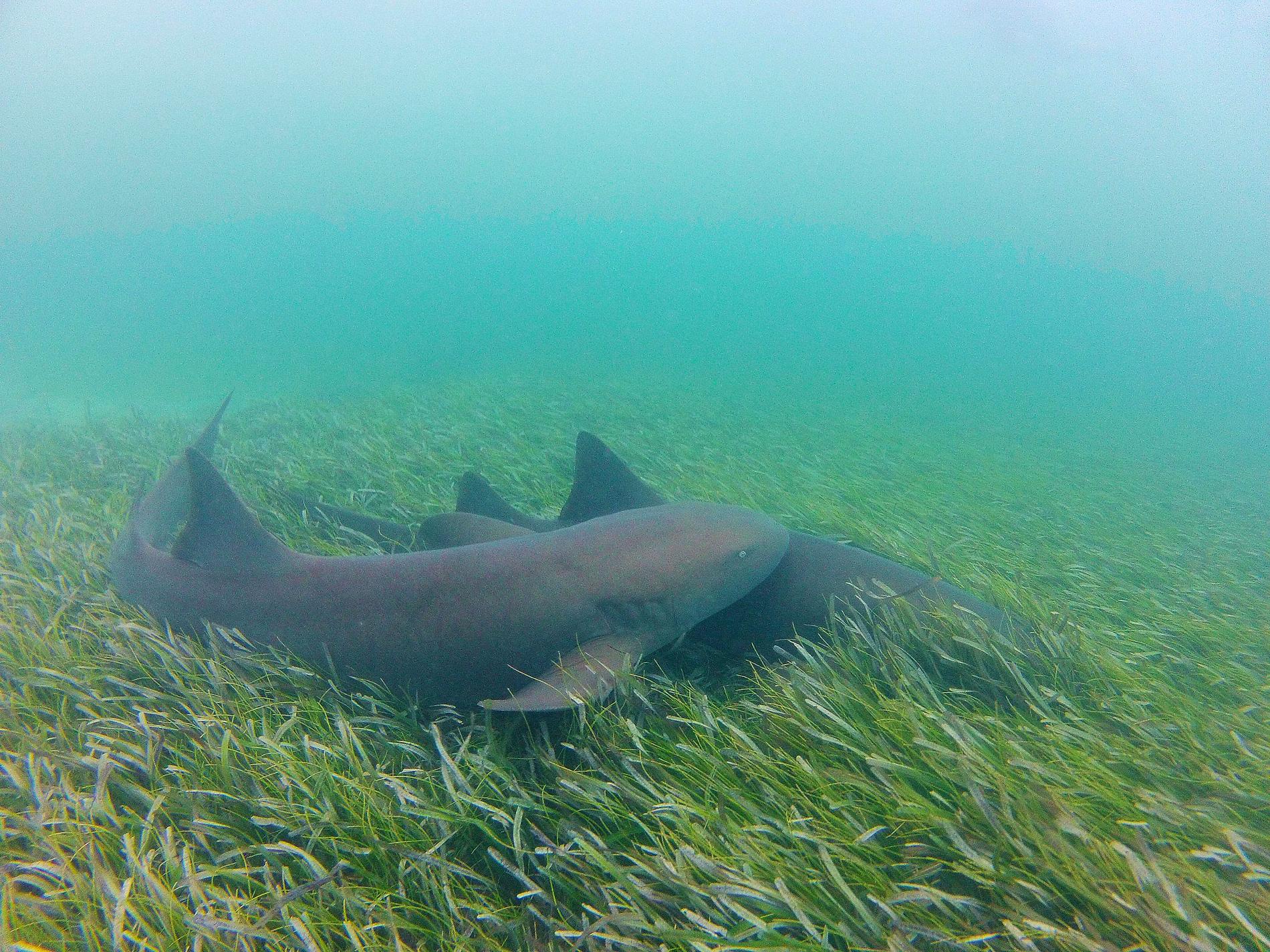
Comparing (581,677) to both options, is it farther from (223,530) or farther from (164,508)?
(164,508)

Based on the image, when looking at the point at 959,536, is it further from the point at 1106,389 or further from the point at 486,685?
the point at 1106,389

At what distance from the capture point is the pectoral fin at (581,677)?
97.2 inches

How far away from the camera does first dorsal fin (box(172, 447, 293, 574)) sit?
10.4 feet

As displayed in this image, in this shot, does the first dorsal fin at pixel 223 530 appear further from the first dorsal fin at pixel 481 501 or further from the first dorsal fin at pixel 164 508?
the first dorsal fin at pixel 481 501

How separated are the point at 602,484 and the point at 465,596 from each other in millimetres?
1769

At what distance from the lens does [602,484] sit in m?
4.52

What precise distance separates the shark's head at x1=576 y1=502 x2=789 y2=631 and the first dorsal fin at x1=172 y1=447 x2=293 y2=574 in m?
1.84

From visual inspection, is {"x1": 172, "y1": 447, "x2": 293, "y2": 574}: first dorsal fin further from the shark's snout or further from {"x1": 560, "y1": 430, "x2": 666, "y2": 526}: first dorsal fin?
the shark's snout

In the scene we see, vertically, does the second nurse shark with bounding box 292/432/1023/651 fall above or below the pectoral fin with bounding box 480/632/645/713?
above

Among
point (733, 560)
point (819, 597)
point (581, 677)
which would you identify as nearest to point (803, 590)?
point (819, 597)

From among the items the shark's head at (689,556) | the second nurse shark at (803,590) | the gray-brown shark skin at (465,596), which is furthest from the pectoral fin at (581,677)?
the second nurse shark at (803,590)

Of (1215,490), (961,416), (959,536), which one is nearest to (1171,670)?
(959,536)

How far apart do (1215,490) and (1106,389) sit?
99.8 feet

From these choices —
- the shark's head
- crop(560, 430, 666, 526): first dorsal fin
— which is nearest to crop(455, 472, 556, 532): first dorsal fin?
crop(560, 430, 666, 526): first dorsal fin
